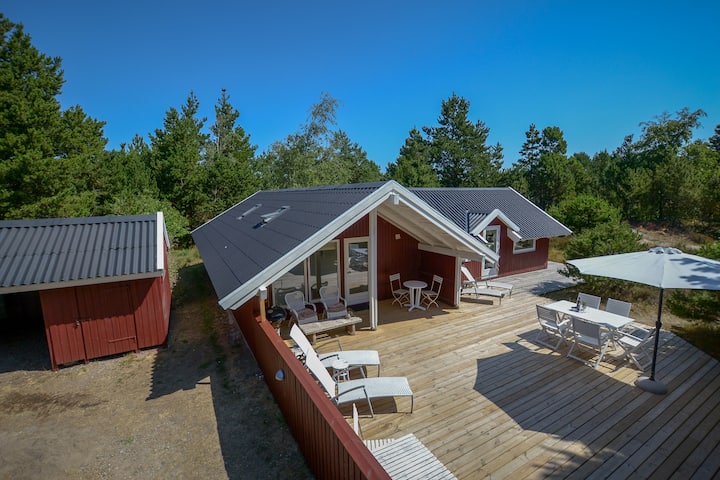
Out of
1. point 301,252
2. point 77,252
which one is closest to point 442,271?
point 301,252

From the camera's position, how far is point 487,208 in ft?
52.2

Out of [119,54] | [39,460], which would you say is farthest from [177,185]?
[39,460]

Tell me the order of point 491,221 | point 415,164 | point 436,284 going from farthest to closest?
point 415,164 < point 491,221 < point 436,284

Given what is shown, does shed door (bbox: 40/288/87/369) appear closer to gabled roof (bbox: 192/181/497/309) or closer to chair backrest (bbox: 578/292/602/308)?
gabled roof (bbox: 192/181/497/309)

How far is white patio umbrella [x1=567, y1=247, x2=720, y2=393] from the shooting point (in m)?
5.59

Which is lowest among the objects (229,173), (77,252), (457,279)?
(457,279)

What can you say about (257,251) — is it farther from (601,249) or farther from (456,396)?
(601,249)

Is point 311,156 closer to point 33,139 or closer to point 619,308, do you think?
point 33,139

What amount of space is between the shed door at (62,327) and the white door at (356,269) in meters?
6.41

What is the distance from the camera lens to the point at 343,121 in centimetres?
3114

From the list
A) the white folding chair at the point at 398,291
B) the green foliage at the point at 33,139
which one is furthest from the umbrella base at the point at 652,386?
the green foliage at the point at 33,139

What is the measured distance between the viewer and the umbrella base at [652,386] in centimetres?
604

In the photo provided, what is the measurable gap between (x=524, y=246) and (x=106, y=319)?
51.8 feet

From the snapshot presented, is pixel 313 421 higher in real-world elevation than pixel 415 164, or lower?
lower
